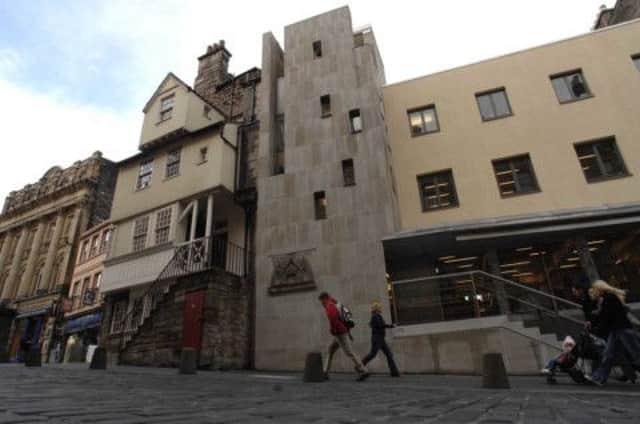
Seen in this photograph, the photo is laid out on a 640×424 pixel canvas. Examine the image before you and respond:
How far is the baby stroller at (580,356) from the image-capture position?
22.8ft

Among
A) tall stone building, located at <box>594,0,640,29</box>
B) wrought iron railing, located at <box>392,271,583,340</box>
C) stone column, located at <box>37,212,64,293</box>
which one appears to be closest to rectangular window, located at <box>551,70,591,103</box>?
tall stone building, located at <box>594,0,640,29</box>

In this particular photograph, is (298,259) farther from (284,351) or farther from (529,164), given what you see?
(529,164)

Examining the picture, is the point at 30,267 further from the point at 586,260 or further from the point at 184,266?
the point at 586,260

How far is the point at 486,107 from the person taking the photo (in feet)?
54.6

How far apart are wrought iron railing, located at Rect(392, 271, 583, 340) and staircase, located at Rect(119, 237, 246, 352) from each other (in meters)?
7.24

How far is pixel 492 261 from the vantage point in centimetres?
1399

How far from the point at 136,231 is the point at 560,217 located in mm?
17937

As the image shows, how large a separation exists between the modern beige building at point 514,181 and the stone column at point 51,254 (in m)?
31.2

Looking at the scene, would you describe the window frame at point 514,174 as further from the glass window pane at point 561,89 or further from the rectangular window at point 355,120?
the rectangular window at point 355,120

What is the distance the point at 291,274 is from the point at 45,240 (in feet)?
105

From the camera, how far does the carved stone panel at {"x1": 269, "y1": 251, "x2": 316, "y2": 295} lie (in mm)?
13719

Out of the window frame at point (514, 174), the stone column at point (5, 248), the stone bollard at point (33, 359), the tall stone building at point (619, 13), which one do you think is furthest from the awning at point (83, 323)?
the tall stone building at point (619, 13)

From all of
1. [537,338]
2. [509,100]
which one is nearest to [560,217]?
[537,338]

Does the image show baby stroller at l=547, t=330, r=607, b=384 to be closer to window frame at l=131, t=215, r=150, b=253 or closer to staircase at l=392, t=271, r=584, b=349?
staircase at l=392, t=271, r=584, b=349
